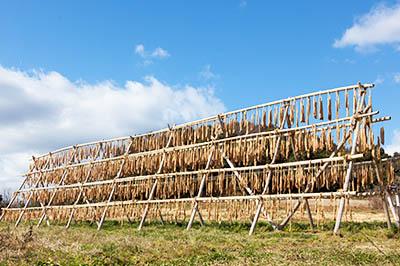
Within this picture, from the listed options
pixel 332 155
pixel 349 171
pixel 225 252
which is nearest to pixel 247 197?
pixel 332 155

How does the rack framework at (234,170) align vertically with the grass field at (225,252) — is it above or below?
above

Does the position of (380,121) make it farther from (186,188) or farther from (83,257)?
(83,257)

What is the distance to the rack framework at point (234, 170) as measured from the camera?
Answer: 13.2 metres

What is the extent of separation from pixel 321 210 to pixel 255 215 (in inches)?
76.5

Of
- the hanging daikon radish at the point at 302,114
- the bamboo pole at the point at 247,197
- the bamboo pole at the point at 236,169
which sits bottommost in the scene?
the bamboo pole at the point at 247,197

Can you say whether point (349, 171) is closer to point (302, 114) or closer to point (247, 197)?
point (302, 114)

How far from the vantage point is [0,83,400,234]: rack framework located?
13234 mm

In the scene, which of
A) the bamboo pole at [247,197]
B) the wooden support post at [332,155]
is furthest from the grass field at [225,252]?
the wooden support post at [332,155]

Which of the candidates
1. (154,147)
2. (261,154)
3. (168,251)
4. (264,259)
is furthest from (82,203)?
(264,259)

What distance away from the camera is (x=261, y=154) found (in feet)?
50.0

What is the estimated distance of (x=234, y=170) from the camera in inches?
612

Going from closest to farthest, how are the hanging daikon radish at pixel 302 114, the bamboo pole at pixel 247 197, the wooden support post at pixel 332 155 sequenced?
the bamboo pole at pixel 247 197 < the wooden support post at pixel 332 155 < the hanging daikon radish at pixel 302 114

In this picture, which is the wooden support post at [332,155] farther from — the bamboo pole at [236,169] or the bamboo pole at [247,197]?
the bamboo pole at [247,197]

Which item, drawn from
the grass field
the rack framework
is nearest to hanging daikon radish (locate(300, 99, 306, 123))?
the rack framework
